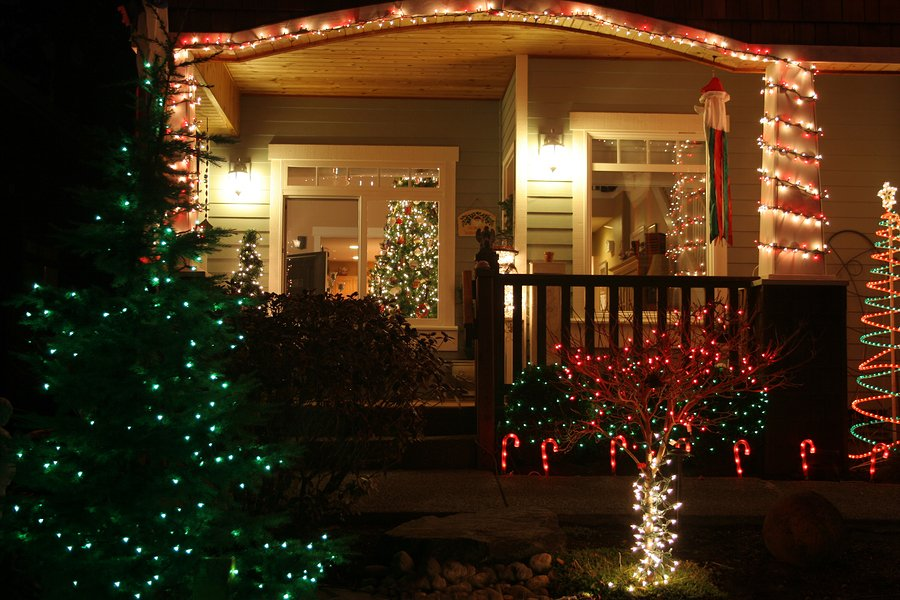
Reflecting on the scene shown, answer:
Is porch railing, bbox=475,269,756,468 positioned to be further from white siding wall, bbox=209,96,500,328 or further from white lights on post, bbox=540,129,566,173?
white siding wall, bbox=209,96,500,328

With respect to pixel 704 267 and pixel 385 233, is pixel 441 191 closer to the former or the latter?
pixel 385 233

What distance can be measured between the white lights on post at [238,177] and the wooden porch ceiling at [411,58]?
15.9 inches

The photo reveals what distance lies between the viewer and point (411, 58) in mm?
8969

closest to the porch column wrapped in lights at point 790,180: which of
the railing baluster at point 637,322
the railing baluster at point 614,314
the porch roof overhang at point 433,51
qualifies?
the porch roof overhang at point 433,51

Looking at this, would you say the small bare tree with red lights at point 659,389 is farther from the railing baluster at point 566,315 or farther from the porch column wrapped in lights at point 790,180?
the porch column wrapped in lights at point 790,180

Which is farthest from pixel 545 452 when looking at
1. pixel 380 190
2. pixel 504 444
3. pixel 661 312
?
pixel 380 190

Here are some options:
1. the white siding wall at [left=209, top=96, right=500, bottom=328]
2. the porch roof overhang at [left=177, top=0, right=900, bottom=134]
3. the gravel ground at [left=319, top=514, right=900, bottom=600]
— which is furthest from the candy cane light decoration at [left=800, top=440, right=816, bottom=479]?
the white siding wall at [left=209, top=96, right=500, bottom=328]

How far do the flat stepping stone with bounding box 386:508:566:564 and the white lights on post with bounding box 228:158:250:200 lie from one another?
6.05 metres

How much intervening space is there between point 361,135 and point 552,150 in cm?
245

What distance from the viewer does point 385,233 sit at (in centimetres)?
1038

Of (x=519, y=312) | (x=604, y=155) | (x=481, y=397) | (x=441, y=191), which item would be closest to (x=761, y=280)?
(x=519, y=312)

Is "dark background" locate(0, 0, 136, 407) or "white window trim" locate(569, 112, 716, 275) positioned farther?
"white window trim" locate(569, 112, 716, 275)

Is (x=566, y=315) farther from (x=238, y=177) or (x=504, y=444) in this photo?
(x=238, y=177)

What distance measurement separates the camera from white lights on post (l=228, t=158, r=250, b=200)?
9898mm
